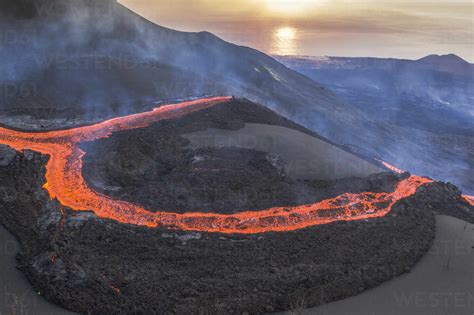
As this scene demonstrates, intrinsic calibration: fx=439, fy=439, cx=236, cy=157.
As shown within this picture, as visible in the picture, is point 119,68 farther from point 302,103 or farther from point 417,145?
point 417,145

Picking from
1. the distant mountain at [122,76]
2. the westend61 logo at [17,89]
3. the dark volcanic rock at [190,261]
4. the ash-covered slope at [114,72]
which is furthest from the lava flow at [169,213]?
the westend61 logo at [17,89]

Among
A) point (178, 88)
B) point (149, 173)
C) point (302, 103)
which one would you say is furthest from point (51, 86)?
point (302, 103)

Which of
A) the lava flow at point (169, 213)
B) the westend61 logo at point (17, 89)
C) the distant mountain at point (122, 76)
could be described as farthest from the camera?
the distant mountain at point (122, 76)

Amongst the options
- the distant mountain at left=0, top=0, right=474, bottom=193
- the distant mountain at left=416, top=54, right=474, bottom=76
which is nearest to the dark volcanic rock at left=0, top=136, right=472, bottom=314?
the distant mountain at left=0, top=0, right=474, bottom=193

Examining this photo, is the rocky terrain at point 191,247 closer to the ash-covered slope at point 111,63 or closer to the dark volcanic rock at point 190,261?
the dark volcanic rock at point 190,261

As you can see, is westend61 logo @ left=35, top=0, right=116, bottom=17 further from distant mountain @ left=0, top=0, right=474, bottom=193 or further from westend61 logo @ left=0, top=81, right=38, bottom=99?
westend61 logo @ left=0, top=81, right=38, bottom=99

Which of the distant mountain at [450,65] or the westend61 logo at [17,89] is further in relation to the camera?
the distant mountain at [450,65]
